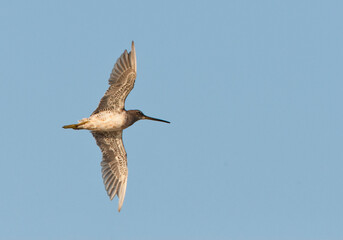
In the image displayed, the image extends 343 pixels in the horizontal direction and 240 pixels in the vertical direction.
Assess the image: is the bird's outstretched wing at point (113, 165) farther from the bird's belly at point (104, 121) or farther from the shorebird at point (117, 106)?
the bird's belly at point (104, 121)

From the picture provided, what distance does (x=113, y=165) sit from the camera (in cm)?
2384

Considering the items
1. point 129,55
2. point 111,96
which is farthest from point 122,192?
point 129,55

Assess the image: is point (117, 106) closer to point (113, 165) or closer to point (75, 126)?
point (75, 126)

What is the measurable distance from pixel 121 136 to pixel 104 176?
1.91 m

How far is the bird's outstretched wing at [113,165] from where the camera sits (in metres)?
23.4

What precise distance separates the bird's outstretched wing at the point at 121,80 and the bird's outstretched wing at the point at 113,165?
1.92m

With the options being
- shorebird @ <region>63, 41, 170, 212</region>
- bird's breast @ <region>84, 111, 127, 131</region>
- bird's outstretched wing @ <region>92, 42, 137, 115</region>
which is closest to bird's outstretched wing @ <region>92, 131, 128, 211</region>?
shorebird @ <region>63, 41, 170, 212</region>

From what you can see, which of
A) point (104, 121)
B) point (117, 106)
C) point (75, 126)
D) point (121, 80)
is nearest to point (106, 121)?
point (104, 121)

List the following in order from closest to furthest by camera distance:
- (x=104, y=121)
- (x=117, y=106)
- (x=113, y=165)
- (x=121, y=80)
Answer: (x=121, y=80)
(x=104, y=121)
(x=117, y=106)
(x=113, y=165)

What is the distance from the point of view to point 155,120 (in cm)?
2381

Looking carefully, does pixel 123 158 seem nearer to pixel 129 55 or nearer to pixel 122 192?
pixel 122 192

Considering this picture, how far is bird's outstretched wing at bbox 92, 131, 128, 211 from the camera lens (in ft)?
76.9

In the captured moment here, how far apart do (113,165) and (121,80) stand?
3.99 meters

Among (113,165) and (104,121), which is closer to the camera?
(104,121)
